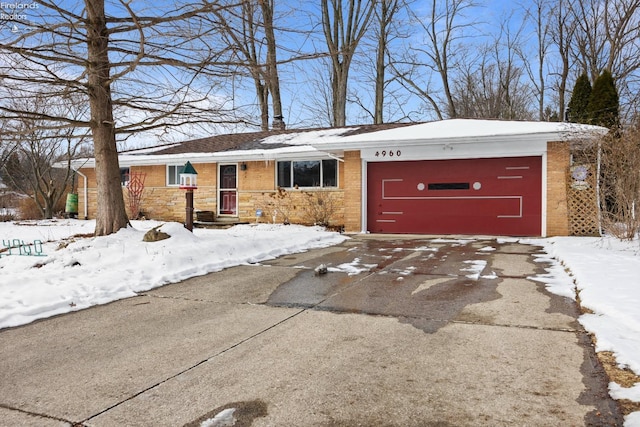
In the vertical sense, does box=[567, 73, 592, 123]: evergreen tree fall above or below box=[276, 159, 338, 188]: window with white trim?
above

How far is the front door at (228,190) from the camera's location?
1583 cm

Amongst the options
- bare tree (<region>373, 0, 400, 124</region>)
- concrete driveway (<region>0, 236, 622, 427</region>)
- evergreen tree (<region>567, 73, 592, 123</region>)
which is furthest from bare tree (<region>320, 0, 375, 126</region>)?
concrete driveway (<region>0, 236, 622, 427</region>)

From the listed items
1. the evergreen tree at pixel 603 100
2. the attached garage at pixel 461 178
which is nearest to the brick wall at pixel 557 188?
the attached garage at pixel 461 178

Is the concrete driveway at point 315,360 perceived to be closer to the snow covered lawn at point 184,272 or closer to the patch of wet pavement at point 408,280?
the patch of wet pavement at point 408,280

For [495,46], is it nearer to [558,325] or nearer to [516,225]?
[516,225]

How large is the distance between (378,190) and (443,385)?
1064cm

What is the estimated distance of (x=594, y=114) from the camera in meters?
15.2

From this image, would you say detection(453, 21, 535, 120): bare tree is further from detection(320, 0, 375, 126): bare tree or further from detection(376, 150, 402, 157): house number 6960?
detection(376, 150, 402, 157): house number 6960

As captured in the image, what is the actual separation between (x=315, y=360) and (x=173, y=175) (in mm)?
14731

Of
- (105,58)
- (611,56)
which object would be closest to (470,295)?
(105,58)

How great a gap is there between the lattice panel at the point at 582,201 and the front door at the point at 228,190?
33.9 ft

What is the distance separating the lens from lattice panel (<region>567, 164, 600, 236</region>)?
10.9 metres

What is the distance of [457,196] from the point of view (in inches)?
491

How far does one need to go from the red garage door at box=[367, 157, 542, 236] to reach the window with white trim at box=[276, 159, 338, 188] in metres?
1.52
